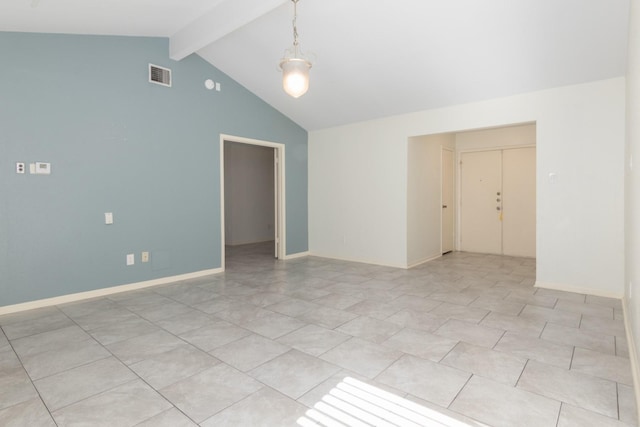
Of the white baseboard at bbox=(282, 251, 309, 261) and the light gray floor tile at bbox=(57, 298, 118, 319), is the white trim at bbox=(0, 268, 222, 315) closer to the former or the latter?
the light gray floor tile at bbox=(57, 298, 118, 319)

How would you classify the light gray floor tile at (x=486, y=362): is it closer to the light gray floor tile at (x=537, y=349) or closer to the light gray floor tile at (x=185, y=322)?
the light gray floor tile at (x=537, y=349)

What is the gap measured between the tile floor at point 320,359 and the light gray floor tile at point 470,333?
2 centimetres

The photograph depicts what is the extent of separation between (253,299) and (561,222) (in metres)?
3.69

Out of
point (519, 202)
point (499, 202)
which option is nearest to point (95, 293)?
point (499, 202)

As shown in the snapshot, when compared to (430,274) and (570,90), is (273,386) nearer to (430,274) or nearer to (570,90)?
(430,274)

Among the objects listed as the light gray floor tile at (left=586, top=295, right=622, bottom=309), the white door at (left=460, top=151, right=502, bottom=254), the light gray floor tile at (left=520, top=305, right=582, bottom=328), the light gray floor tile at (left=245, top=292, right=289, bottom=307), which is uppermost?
the white door at (left=460, top=151, right=502, bottom=254)

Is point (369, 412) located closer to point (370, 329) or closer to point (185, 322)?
point (370, 329)

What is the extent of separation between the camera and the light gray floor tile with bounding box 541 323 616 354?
261 cm

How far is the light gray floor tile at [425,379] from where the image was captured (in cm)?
200

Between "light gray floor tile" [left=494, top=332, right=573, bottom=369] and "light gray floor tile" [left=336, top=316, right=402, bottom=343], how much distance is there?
81 centimetres

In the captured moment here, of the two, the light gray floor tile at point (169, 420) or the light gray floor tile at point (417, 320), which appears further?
the light gray floor tile at point (417, 320)

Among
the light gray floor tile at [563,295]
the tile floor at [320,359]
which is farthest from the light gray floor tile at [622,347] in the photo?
the light gray floor tile at [563,295]

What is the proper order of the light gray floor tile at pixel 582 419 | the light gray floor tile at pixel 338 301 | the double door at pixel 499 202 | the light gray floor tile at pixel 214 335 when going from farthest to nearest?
the double door at pixel 499 202, the light gray floor tile at pixel 338 301, the light gray floor tile at pixel 214 335, the light gray floor tile at pixel 582 419

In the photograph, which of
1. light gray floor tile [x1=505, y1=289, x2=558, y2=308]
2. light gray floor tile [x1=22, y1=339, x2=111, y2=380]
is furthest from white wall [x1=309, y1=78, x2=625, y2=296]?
light gray floor tile [x1=22, y1=339, x2=111, y2=380]
